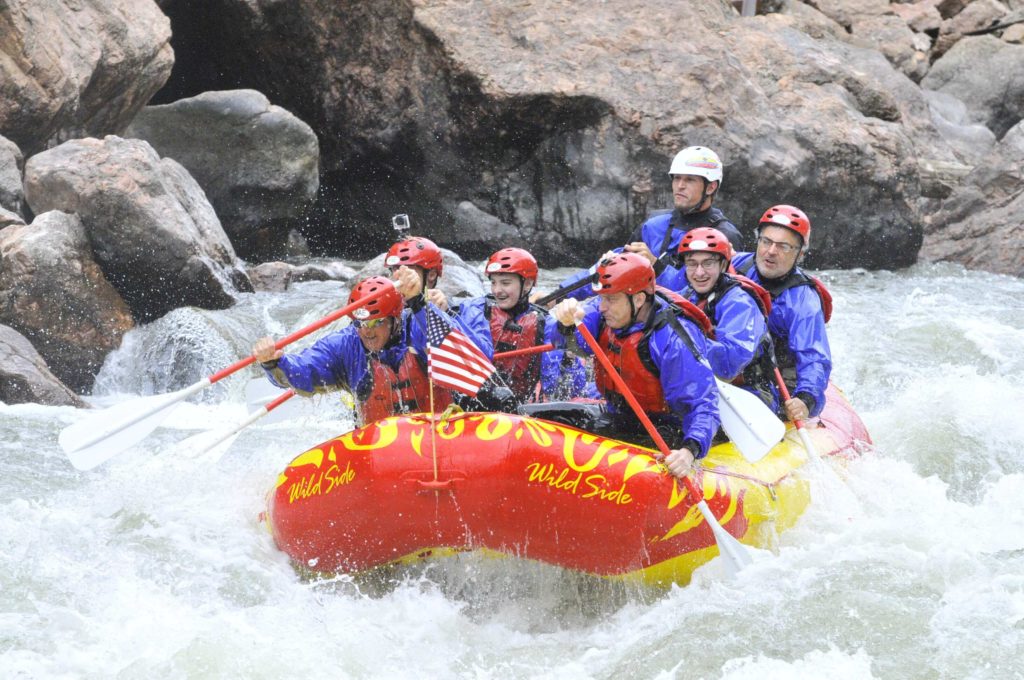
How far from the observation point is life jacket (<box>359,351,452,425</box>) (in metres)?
5.84

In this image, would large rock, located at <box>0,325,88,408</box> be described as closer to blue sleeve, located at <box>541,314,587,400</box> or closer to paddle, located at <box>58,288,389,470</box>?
paddle, located at <box>58,288,389,470</box>

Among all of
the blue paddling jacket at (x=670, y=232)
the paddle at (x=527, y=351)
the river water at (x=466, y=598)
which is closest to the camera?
the river water at (x=466, y=598)

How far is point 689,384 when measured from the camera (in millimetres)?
5438

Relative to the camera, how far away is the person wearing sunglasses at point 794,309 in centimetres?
646

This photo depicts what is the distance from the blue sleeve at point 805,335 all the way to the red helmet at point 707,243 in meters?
0.60

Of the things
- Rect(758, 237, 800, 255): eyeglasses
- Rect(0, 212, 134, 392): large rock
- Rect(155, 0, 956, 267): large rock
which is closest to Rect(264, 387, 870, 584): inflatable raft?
Rect(758, 237, 800, 255): eyeglasses

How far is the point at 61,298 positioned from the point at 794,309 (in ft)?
17.7

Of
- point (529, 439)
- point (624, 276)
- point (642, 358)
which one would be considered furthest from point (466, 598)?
point (624, 276)

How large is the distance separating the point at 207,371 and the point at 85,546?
11.6ft

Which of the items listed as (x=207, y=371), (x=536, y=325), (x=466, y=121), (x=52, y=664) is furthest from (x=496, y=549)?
(x=466, y=121)

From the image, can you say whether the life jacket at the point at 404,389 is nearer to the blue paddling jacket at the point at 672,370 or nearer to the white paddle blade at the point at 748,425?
the blue paddling jacket at the point at 672,370

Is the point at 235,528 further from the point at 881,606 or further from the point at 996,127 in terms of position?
the point at 996,127

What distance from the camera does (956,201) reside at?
48.3 ft

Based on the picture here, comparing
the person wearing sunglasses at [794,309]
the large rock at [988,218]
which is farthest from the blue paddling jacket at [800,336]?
the large rock at [988,218]
